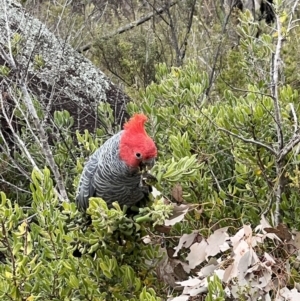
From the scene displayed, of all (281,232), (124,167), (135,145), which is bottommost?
(281,232)

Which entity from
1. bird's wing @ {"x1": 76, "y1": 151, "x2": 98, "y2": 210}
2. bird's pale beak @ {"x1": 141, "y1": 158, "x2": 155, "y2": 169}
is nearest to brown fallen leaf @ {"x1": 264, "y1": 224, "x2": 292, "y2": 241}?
bird's pale beak @ {"x1": 141, "y1": 158, "x2": 155, "y2": 169}

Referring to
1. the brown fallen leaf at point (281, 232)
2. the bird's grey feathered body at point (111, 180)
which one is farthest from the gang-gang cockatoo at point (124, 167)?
the brown fallen leaf at point (281, 232)

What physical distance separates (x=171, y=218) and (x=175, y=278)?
32 centimetres

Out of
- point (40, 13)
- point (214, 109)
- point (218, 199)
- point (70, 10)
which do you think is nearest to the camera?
point (218, 199)

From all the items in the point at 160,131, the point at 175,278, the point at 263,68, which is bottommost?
the point at 175,278

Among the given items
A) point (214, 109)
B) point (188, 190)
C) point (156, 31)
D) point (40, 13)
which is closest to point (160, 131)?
point (214, 109)

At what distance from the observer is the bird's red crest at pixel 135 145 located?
235 centimetres

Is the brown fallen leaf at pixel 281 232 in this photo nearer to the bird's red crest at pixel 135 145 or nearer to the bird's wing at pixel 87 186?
the bird's red crest at pixel 135 145

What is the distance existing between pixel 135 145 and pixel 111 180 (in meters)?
0.22

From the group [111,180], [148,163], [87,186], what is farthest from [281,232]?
[87,186]

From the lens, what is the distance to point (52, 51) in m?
5.02

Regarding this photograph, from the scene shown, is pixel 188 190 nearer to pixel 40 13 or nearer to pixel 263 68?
pixel 263 68

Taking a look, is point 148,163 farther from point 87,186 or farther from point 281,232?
point 281,232

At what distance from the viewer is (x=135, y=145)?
2.36 metres
